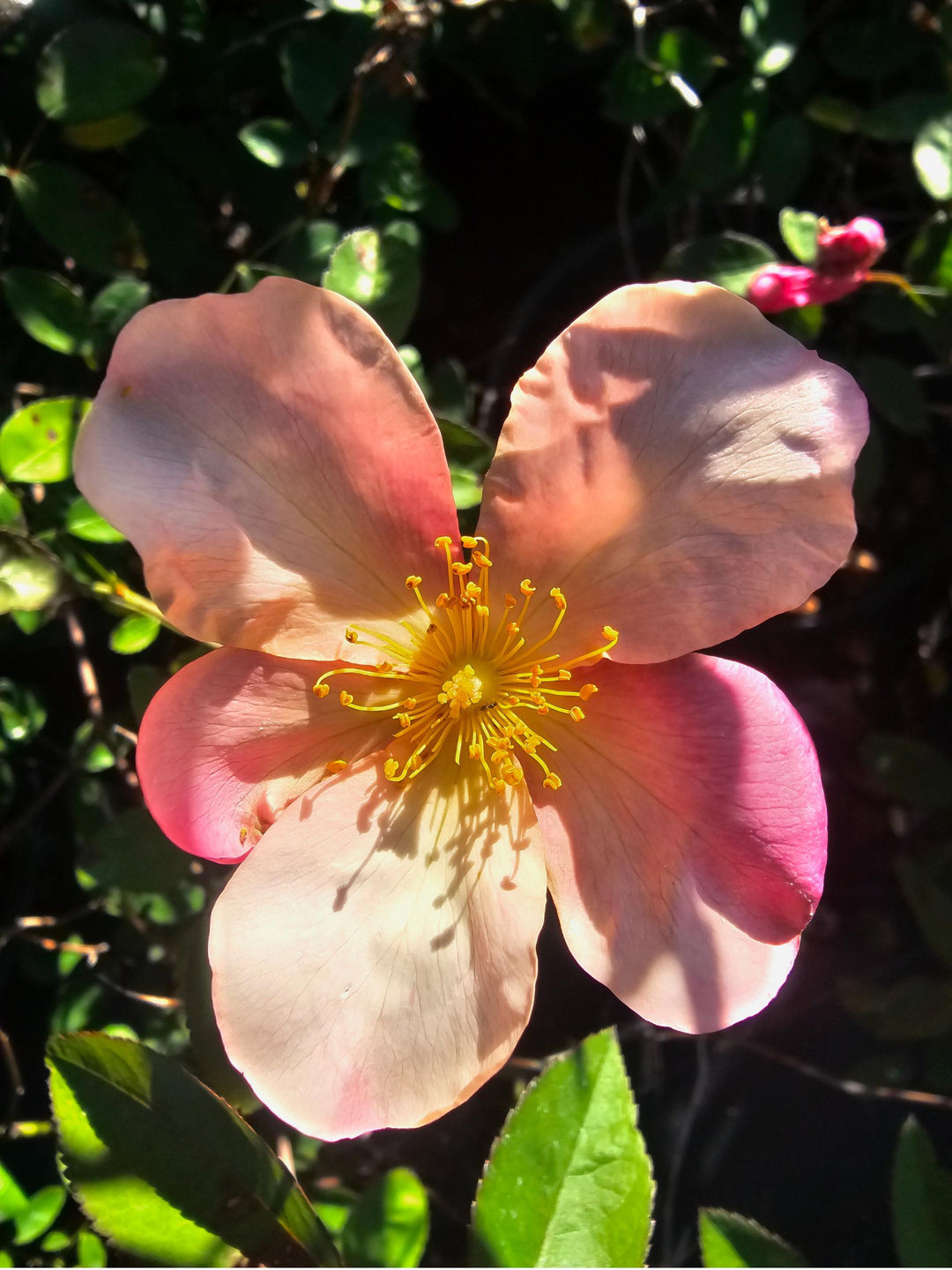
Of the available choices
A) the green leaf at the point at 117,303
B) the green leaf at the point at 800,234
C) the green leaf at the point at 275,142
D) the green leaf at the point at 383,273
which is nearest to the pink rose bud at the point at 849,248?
the green leaf at the point at 800,234

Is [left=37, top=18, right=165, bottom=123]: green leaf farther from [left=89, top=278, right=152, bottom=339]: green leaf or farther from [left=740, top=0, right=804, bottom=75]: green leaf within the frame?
[left=740, top=0, right=804, bottom=75]: green leaf

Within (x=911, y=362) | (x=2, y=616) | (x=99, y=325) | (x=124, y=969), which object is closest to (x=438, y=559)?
(x=99, y=325)

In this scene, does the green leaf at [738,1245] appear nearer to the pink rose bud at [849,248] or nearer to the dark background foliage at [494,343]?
the dark background foliage at [494,343]

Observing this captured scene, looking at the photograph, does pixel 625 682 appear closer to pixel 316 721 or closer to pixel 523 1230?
pixel 316 721

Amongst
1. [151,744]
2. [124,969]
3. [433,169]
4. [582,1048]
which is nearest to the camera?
[151,744]

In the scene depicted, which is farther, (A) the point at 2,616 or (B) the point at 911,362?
(B) the point at 911,362

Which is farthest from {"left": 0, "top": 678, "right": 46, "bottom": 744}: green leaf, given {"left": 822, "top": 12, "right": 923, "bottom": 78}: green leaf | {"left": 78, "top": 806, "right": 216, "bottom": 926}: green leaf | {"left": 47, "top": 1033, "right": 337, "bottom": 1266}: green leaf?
{"left": 822, "top": 12, "right": 923, "bottom": 78}: green leaf

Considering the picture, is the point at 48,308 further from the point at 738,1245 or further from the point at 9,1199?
the point at 738,1245
